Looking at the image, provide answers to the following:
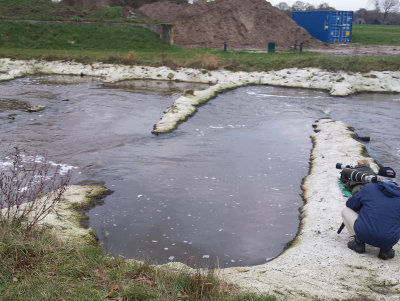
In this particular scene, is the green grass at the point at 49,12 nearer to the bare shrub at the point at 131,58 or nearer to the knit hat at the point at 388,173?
the bare shrub at the point at 131,58

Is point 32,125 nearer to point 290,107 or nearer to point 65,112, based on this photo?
point 65,112

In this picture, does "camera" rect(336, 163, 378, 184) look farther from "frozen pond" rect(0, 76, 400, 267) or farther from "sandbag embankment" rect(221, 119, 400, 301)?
"frozen pond" rect(0, 76, 400, 267)

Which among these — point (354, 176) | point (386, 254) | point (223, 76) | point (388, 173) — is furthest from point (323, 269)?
point (223, 76)

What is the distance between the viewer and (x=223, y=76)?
96.9 feet

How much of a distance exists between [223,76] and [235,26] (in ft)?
69.1

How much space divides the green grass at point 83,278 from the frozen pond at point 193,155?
4.41ft

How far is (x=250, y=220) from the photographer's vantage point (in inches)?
368

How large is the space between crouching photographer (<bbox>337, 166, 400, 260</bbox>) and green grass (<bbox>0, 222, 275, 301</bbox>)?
2.49 metres

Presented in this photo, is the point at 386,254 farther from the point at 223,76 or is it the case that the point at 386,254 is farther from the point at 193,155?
the point at 223,76

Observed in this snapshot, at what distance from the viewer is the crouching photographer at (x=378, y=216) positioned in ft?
22.3

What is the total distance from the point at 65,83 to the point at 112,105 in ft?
26.5

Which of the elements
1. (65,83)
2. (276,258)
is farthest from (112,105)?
(276,258)

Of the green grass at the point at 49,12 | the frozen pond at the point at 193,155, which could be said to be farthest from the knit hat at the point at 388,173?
the green grass at the point at 49,12

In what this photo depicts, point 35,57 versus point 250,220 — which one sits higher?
point 35,57
